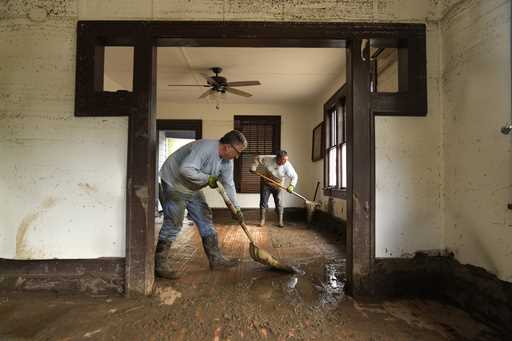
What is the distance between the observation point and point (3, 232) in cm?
213

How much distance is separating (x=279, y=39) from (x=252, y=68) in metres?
2.66

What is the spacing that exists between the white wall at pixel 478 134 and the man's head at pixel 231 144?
154 centimetres

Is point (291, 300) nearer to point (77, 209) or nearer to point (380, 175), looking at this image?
point (380, 175)

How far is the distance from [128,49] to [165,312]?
135 inches

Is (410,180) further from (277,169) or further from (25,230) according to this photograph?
(277,169)

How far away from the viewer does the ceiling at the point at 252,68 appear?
4148 mm

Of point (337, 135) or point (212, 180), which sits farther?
point (337, 135)

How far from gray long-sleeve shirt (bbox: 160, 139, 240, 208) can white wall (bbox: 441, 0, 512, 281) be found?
1.78 metres

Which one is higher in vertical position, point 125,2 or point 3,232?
point 125,2

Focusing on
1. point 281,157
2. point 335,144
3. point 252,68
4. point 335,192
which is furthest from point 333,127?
point 252,68

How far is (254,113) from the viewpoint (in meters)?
6.98

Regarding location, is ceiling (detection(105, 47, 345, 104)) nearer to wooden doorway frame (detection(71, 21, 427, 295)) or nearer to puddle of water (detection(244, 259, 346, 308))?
wooden doorway frame (detection(71, 21, 427, 295))

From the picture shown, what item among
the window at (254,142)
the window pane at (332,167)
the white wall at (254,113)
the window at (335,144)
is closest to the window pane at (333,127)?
the window at (335,144)

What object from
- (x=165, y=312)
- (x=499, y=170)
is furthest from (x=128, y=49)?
(x=499, y=170)
